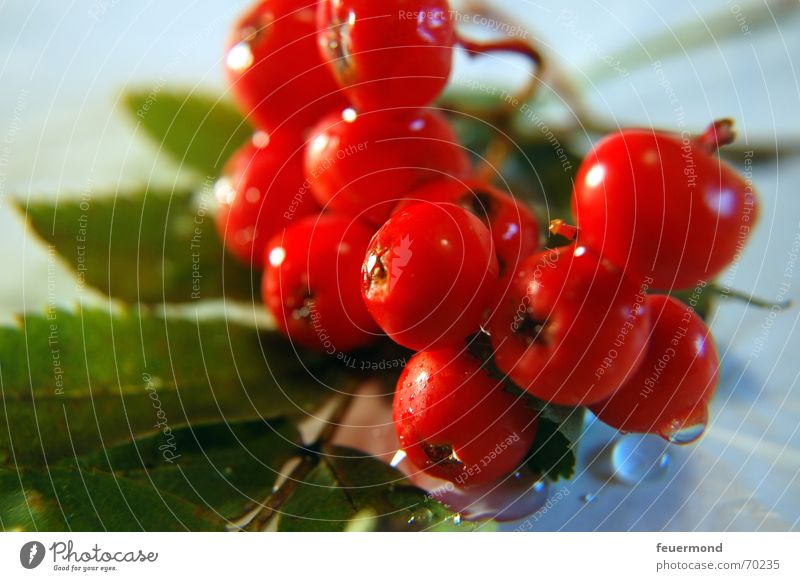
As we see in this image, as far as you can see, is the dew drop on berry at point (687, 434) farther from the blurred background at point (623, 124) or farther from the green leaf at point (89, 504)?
the green leaf at point (89, 504)

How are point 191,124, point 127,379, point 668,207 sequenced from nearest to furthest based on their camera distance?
point 668,207
point 127,379
point 191,124

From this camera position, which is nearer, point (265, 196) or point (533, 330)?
point (533, 330)

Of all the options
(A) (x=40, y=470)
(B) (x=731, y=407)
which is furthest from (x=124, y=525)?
(B) (x=731, y=407)
